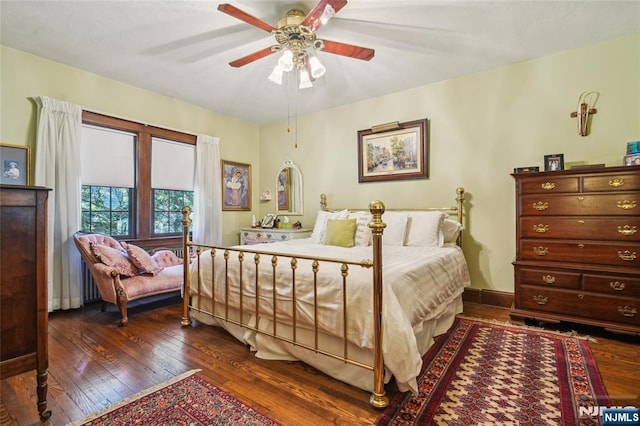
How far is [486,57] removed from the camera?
10.3 feet

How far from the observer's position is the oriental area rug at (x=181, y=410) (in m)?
1.54

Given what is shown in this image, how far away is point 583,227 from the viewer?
260 cm

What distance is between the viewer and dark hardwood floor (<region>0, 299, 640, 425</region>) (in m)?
1.63

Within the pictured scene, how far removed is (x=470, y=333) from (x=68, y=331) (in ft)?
11.9

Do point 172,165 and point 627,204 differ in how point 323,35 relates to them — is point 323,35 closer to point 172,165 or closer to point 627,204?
point 172,165

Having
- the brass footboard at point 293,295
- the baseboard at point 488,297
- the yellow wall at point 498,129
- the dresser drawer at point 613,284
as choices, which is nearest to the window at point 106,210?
the brass footboard at point 293,295

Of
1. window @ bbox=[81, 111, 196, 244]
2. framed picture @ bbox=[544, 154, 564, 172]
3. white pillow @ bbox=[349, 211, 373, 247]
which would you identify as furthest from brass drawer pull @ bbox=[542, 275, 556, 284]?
window @ bbox=[81, 111, 196, 244]

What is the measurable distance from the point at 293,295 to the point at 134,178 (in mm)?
Result: 3142

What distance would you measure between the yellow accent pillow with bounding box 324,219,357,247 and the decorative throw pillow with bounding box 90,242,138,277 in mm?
2072

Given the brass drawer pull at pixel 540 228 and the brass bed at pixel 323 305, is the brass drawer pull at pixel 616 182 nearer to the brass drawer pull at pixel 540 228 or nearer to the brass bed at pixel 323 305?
the brass drawer pull at pixel 540 228

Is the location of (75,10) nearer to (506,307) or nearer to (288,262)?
(288,262)

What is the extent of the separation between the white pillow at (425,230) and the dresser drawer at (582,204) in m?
0.78

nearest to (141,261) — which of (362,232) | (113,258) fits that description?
(113,258)

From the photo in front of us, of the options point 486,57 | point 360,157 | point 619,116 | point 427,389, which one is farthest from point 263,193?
point 619,116
